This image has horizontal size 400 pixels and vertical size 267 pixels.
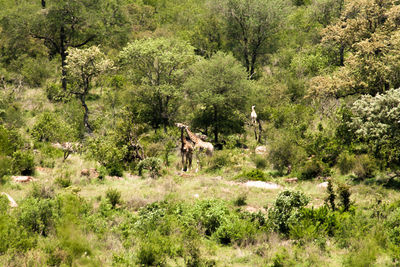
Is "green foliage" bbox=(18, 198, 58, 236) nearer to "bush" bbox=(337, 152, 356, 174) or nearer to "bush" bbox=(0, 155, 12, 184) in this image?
"bush" bbox=(0, 155, 12, 184)

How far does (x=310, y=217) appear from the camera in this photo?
10547 mm

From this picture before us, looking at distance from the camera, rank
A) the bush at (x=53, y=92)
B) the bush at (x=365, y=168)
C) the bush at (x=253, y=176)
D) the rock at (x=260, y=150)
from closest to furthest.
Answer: the bush at (x=365, y=168), the bush at (x=253, y=176), the rock at (x=260, y=150), the bush at (x=53, y=92)

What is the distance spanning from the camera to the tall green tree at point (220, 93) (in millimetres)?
24938

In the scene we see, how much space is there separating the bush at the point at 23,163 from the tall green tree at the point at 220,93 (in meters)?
11.6

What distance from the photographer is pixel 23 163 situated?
15445 mm

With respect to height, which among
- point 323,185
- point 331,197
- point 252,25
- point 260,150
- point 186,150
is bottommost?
point 260,150

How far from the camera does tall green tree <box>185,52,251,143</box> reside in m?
24.9

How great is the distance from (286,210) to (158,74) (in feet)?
57.4

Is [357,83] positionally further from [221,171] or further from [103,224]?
[103,224]

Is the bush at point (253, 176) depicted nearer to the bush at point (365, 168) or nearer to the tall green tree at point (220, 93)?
the bush at point (365, 168)

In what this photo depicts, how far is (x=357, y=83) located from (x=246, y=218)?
11.3 m

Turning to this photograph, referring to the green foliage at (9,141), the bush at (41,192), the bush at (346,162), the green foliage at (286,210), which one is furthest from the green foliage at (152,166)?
the bush at (346,162)

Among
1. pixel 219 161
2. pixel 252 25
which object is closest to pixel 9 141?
pixel 219 161

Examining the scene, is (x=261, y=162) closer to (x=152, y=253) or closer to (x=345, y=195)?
(x=345, y=195)
